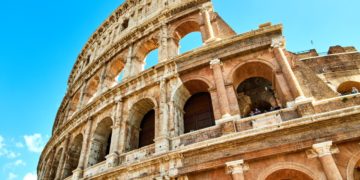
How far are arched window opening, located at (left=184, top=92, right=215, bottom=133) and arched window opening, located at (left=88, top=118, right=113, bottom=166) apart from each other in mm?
3760

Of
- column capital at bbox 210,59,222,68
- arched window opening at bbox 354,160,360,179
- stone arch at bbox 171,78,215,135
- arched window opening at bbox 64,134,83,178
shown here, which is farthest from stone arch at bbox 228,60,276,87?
arched window opening at bbox 64,134,83,178

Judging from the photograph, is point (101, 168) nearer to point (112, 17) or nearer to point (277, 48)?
point (277, 48)

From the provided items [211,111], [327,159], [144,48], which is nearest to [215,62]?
[211,111]

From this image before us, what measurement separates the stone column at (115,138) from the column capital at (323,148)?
247 inches

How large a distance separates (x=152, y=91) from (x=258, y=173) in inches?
202

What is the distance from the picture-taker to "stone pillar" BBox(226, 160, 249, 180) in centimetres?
620

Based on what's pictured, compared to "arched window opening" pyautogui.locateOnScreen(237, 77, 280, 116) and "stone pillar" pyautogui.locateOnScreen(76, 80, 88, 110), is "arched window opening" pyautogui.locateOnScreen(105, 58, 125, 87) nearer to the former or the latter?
"stone pillar" pyautogui.locateOnScreen(76, 80, 88, 110)

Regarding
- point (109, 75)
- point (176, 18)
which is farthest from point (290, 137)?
point (109, 75)

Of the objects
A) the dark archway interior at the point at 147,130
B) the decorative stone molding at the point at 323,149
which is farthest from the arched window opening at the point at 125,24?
the decorative stone molding at the point at 323,149

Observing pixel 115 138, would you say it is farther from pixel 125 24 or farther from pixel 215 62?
pixel 125 24

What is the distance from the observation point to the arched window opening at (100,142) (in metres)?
10.0

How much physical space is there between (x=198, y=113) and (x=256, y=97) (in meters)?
2.63

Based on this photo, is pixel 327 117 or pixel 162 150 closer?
pixel 327 117

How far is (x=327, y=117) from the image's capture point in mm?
6227
